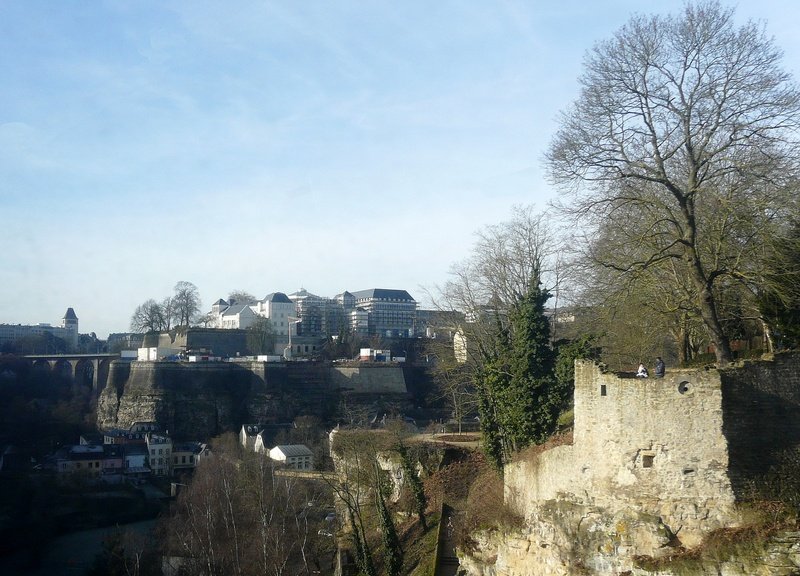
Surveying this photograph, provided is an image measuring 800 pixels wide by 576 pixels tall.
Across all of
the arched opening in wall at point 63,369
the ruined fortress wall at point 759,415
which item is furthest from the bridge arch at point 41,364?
the ruined fortress wall at point 759,415

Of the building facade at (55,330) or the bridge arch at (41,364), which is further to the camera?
the building facade at (55,330)

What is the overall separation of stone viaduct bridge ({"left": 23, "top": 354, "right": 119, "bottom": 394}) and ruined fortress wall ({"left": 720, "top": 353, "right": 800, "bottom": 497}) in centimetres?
8824

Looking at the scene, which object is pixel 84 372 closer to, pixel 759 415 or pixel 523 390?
pixel 523 390

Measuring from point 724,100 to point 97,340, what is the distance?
166062 millimetres

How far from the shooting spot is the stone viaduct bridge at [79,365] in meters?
93.9

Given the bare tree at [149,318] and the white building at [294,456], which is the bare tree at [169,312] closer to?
the bare tree at [149,318]

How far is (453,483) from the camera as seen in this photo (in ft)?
80.3

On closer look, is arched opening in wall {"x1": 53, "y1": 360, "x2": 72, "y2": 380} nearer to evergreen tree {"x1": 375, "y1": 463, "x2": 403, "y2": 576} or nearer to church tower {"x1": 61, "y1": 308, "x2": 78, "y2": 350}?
church tower {"x1": 61, "y1": 308, "x2": 78, "y2": 350}

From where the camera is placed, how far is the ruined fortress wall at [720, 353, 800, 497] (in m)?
12.3

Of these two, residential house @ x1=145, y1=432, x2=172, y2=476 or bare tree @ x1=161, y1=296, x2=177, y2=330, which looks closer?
residential house @ x1=145, y1=432, x2=172, y2=476

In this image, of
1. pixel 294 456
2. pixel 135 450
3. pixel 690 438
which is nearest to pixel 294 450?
pixel 294 456

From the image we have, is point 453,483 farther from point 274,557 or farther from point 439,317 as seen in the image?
point 439,317

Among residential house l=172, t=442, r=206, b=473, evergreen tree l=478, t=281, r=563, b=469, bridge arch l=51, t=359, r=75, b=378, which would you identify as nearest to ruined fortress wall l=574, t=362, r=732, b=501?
evergreen tree l=478, t=281, r=563, b=469

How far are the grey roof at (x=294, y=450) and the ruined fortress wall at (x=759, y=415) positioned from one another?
136ft
